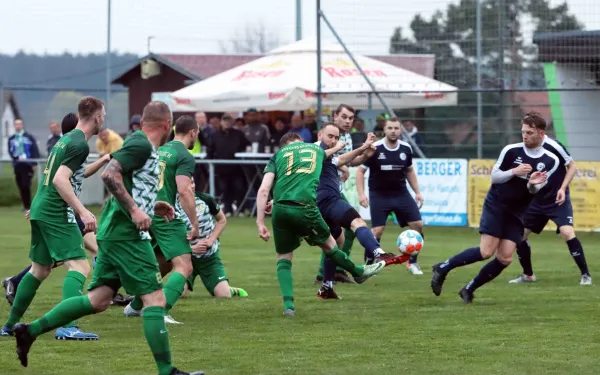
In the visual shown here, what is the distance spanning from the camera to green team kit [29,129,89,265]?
9.18 m

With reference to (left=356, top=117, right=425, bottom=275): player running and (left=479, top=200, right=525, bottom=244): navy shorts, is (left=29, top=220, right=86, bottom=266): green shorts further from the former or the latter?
(left=356, top=117, right=425, bottom=275): player running

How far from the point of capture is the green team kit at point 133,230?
7.53 m

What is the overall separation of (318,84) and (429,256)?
6.45 m

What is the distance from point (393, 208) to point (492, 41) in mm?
9401

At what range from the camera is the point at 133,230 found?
7.64 metres

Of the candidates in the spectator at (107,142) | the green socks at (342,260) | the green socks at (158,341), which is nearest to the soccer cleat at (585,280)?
the green socks at (342,260)


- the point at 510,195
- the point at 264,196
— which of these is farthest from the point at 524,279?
the point at 264,196

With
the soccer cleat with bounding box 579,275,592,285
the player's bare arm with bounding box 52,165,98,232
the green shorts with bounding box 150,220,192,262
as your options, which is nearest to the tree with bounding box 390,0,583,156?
the soccer cleat with bounding box 579,275,592,285

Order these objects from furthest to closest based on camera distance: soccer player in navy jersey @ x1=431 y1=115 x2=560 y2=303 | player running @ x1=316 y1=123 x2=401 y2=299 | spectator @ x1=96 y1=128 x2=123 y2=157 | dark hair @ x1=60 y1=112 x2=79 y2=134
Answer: spectator @ x1=96 y1=128 x2=123 y2=157
player running @ x1=316 y1=123 x2=401 y2=299
soccer player in navy jersey @ x1=431 y1=115 x2=560 y2=303
dark hair @ x1=60 y1=112 x2=79 y2=134

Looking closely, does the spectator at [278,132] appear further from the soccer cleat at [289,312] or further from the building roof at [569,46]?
the soccer cleat at [289,312]

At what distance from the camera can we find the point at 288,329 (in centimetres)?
1004

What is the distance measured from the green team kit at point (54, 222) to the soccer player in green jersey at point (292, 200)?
1.88m

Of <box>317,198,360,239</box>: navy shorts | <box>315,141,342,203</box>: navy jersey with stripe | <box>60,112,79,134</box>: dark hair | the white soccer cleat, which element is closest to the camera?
<box>60,112,79,134</box>: dark hair

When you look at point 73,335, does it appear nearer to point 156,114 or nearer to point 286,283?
point 286,283
